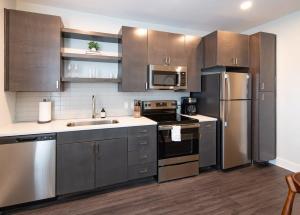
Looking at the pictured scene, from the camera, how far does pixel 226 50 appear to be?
3129 millimetres

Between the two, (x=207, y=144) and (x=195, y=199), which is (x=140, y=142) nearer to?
(x=195, y=199)

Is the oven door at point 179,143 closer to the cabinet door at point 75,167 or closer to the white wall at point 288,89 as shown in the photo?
the cabinet door at point 75,167

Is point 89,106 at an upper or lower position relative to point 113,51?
lower

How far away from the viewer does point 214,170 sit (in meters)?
3.18

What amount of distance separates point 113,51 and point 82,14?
73cm

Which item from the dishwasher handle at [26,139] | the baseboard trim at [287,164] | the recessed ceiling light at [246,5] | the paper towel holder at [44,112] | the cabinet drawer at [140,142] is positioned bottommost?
the baseboard trim at [287,164]

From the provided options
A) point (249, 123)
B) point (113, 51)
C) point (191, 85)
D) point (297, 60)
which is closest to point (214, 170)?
point (249, 123)

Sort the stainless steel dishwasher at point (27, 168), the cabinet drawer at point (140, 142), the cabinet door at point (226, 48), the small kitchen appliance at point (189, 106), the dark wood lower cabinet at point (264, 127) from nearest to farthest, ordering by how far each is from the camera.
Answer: the stainless steel dishwasher at point (27, 168) < the cabinet drawer at point (140, 142) < the cabinet door at point (226, 48) < the dark wood lower cabinet at point (264, 127) < the small kitchen appliance at point (189, 106)

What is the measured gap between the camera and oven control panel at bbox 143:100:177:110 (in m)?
3.28

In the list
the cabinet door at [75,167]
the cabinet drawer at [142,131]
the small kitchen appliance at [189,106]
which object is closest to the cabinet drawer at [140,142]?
the cabinet drawer at [142,131]

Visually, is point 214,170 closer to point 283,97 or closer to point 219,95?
point 219,95

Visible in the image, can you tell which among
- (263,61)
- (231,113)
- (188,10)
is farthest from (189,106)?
(188,10)

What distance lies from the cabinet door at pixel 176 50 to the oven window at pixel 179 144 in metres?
1.20

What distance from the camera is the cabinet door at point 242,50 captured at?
Answer: 321cm
